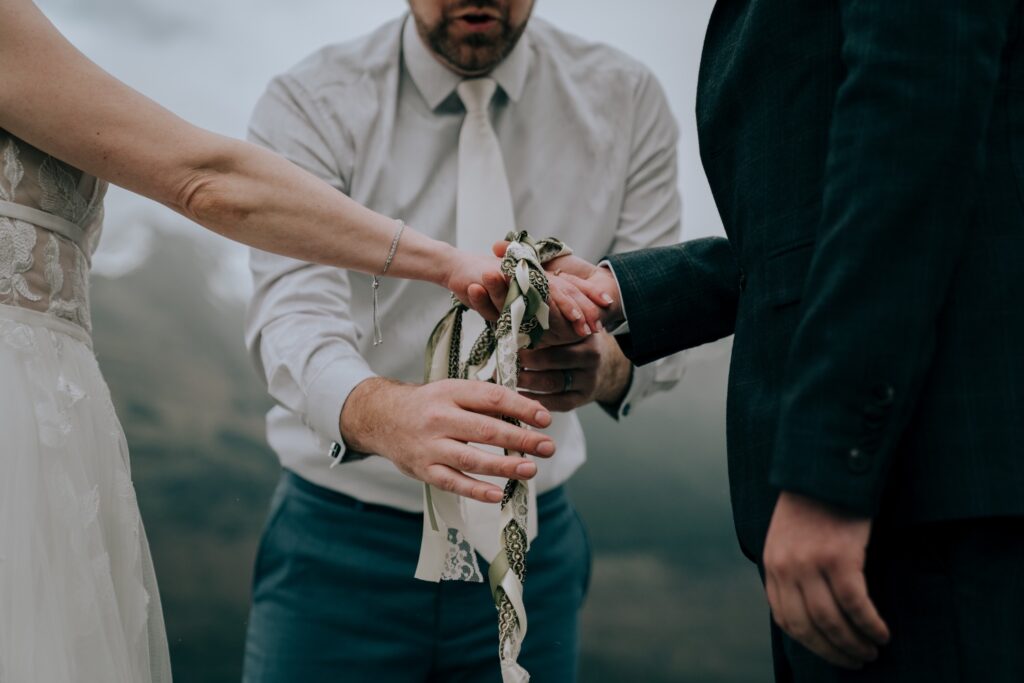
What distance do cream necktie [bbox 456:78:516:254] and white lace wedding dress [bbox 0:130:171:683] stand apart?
709 millimetres

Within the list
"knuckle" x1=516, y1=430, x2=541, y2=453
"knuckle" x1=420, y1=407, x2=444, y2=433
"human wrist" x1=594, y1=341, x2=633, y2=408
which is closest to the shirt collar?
"human wrist" x1=594, y1=341, x2=633, y2=408

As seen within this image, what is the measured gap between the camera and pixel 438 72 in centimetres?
198

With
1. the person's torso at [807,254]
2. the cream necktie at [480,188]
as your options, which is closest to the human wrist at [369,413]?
the cream necktie at [480,188]

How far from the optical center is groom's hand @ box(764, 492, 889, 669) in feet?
2.75

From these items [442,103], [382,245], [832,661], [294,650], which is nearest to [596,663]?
[294,650]

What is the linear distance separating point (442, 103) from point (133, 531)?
1.07 metres

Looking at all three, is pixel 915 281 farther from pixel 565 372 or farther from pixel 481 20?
pixel 481 20

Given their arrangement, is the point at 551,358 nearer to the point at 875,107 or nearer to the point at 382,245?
the point at 382,245

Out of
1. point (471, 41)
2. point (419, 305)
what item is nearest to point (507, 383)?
point (419, 305)

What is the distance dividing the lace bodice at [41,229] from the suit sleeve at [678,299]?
2.22 ft

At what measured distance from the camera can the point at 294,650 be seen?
179cm

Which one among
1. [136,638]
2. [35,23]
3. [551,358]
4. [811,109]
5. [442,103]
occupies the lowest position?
[136,638]

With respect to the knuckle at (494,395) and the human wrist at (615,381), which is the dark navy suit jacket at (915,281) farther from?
the human wrist at (615,381)

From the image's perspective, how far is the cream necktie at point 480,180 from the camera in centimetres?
186
